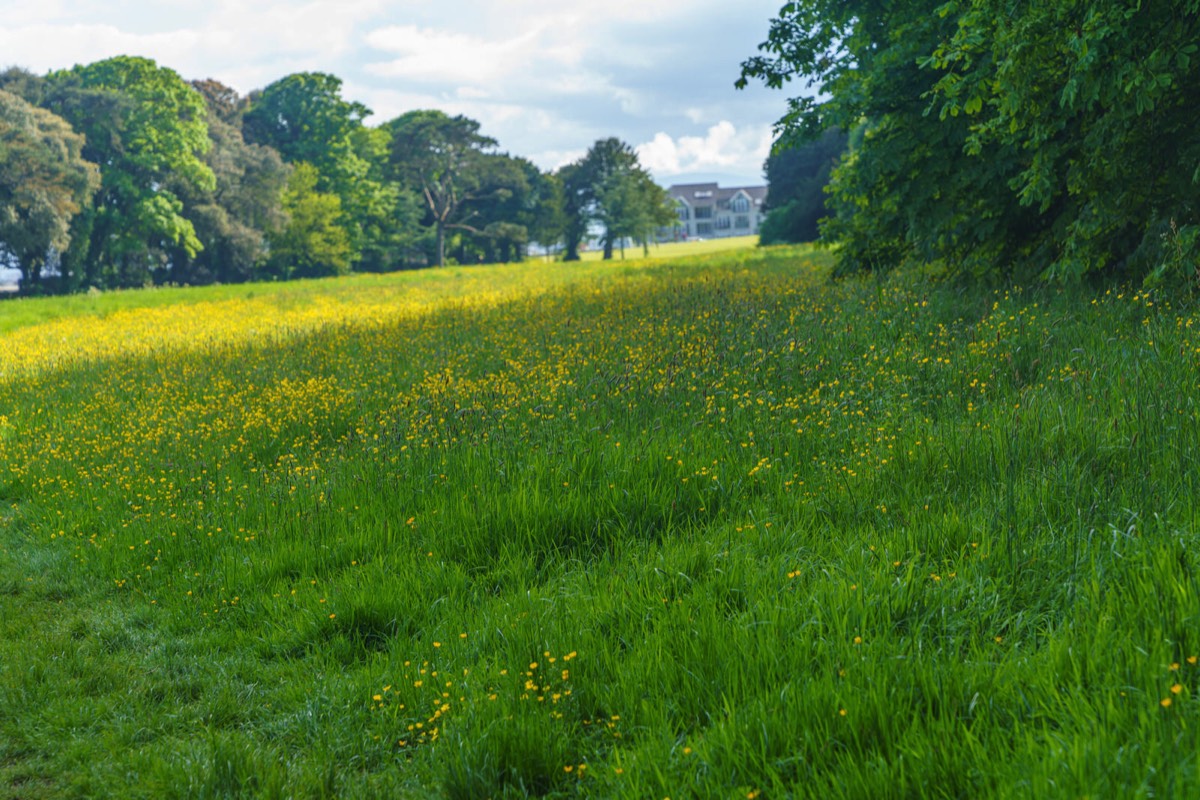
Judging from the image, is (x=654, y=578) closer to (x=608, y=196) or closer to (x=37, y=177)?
(x=37, y=177)

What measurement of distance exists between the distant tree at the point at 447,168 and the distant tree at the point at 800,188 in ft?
80.2

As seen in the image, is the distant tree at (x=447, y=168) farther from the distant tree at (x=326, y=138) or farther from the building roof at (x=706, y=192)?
the building roof at (x=706, y=192)

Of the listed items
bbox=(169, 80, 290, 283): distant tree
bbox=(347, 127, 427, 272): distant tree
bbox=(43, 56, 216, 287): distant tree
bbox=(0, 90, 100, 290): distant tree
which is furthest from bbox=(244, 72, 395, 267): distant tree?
bbox=(0, 90, 100, 290): distant tree

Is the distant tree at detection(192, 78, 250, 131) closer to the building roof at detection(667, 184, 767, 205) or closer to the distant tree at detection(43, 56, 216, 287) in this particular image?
the distant tree at detection(43, 56, 216, 287)

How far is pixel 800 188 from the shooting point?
5222 centimetres

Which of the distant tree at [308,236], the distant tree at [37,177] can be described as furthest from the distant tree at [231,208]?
the distant tree at [37,177]

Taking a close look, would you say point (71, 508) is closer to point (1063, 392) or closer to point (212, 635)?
point (212, 635)

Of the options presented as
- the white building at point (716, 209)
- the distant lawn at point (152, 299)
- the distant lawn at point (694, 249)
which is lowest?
the distant lawn at point (152, 299)

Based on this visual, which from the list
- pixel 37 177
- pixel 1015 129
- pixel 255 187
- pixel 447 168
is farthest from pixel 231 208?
pixel 1015 129

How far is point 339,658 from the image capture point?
428 cm

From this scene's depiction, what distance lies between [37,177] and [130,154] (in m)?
11.4

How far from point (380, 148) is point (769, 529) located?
73.7m

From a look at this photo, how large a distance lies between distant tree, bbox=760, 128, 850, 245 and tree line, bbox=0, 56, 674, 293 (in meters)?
19.6

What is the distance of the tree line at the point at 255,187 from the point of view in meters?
43.2
